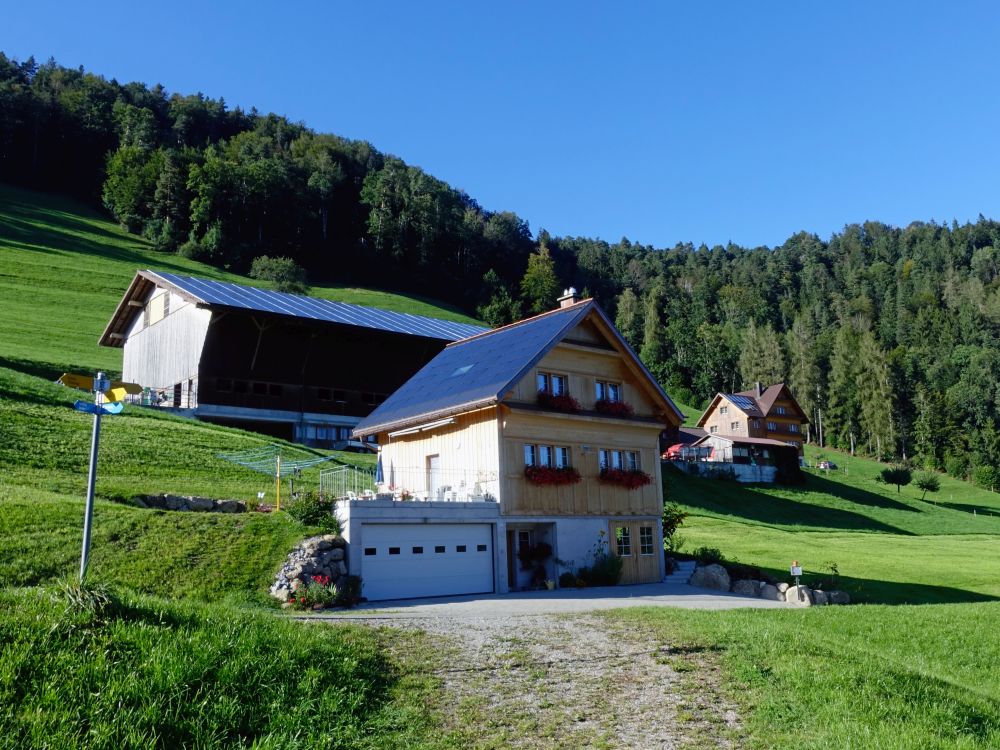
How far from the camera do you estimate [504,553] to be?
25.5m

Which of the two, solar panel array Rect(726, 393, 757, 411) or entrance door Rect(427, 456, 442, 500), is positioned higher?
solar panel array Rect(726, 393, 757, 411)

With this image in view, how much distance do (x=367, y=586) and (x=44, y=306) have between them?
58.4 m

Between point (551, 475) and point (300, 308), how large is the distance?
92.3 feet

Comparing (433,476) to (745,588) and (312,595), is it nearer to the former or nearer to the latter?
→ (312,595)

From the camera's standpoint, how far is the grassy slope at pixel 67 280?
191 feet

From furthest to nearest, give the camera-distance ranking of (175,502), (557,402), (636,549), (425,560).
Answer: (636,549) → (557,402) → (175,502) → (425,560)

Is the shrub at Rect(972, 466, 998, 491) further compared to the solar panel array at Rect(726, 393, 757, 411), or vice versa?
the solar panel array at Rect(726, 393, 757, 411)

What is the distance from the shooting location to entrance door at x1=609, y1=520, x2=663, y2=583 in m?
28.7

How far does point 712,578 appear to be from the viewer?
2795 centimetres

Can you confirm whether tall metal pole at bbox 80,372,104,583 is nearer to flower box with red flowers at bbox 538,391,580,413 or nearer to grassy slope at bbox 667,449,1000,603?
flower box with red flowers at bbox 538,391,580,413

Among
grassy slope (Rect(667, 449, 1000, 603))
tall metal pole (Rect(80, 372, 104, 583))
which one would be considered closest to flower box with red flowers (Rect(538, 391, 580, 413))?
grassy slope (Rect(667, 449, 1000, 603))

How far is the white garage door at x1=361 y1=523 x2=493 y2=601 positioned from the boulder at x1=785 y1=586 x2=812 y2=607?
881 cm

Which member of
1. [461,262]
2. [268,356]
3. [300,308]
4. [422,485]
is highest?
[461,262]

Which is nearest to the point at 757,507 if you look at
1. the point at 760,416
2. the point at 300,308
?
the point at 300,308
